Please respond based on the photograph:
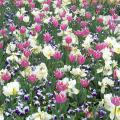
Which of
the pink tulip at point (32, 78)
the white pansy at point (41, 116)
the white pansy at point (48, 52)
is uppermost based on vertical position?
the white pansy at point (48, 52)

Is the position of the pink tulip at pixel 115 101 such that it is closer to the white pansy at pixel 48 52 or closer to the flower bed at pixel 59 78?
the flower bed at pixel 59 78

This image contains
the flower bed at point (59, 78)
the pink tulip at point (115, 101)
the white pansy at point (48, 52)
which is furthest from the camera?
the white pansy at point (48, 52)

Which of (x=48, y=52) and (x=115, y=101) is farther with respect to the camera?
(x=48, y=52)

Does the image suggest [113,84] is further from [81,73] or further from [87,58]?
[87,58]

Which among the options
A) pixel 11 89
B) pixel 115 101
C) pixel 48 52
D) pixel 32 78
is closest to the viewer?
pixel 115 101

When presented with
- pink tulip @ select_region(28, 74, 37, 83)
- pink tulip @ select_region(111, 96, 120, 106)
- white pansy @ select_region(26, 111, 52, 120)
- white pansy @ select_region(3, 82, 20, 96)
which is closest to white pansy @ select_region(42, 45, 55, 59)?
pink tulip @ select_region(28, 74, 37, 83)

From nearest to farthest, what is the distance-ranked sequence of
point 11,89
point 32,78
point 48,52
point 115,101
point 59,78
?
point 115,101 → point 11,89 → point 32,78 → point 59,78 → point 48,52

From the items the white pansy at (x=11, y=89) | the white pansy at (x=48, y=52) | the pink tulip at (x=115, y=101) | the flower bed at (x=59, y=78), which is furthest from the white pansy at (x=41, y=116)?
the white pansy at (x=48, y=52)

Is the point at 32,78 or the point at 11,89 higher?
→ the point at 32,78

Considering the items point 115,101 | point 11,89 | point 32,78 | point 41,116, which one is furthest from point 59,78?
point 115,101

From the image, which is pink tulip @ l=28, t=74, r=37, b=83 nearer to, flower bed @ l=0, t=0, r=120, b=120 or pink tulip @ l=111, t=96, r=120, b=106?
flower bed @ l=0, t=0, r=120, b=120

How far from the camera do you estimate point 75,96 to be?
5324mm

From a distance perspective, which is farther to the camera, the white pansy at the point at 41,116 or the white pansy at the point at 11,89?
the white pansy at the point at 11,89

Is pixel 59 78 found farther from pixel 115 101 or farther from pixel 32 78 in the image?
pixel 115 101
